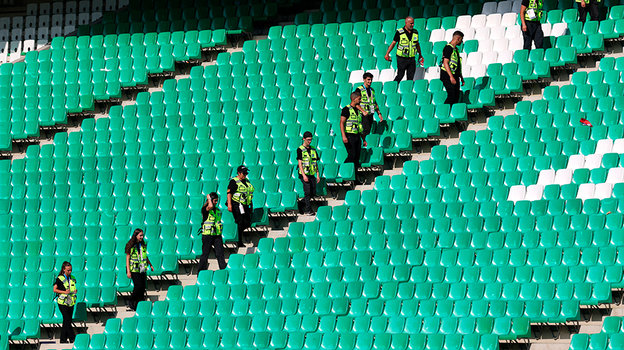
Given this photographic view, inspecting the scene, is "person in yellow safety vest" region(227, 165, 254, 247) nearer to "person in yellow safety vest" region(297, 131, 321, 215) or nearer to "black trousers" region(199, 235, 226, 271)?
"black trousers" region(199, 235, 226, 271)

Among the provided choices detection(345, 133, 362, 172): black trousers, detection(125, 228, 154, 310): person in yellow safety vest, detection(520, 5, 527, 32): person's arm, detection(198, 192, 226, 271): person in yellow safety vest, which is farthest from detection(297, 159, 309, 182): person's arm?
detection(520, 5, 527, 32): person's arm

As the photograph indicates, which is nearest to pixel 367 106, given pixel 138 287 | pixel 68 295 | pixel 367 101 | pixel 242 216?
pixel 367 101

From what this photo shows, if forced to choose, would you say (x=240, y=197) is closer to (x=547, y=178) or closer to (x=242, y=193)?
(x=242, y=193)

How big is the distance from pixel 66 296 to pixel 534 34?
782 centimetres

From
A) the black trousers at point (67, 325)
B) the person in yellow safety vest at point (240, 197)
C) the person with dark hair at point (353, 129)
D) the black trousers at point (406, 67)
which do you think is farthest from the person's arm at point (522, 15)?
the black trousers at point (67, 325)

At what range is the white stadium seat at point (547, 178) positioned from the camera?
674 inches

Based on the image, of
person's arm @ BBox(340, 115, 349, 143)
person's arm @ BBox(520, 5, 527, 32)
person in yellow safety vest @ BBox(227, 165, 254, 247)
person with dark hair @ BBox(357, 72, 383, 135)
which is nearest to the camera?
person in yellow safety vest @ BBox(227, 165, 254, 247)

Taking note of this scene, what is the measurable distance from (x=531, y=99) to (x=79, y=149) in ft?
22.9

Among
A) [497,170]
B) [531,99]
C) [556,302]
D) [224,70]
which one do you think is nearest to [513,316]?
[556,302]

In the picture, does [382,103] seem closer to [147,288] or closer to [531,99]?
[531,99]

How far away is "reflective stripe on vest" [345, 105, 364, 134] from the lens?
60.2 ft

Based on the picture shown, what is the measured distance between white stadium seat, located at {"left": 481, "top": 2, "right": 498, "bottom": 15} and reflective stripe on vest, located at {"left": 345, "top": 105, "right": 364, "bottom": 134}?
3.80m

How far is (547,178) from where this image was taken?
17.2m

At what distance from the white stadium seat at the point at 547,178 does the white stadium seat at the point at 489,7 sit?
4.62m
